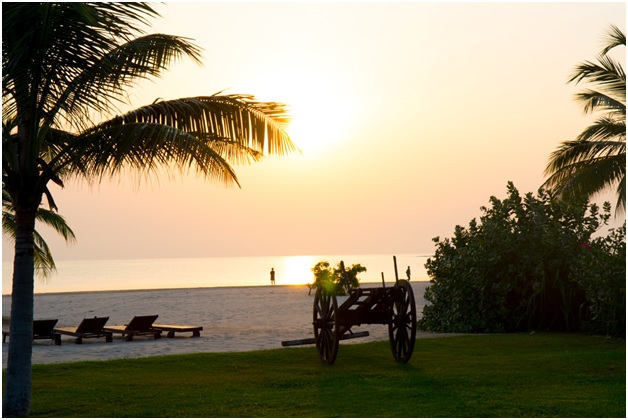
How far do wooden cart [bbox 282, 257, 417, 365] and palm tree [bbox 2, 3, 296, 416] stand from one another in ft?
16.5

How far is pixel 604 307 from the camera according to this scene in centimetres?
1927

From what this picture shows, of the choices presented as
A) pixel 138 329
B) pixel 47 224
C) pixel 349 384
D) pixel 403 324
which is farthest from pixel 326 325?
pixel 47 224

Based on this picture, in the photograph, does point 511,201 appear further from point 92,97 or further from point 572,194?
point 92,97

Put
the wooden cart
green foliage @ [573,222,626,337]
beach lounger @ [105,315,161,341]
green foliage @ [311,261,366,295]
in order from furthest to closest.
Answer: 1. green foliage @ [311,261,366,295]
2. beach lounger @ [105,315,161,341]
3. green foliage @ [573,222,626,337]
4. the wooden cart

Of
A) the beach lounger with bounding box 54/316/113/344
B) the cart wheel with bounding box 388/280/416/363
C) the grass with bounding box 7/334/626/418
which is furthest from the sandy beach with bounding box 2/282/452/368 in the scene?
the grass with bounding box 7/334/626/418

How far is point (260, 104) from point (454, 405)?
4700mm

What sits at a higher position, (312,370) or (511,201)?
(511,201)

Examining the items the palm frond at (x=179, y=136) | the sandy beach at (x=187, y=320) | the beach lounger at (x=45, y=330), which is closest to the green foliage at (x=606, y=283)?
the sandy beach at (x=187, y=320)

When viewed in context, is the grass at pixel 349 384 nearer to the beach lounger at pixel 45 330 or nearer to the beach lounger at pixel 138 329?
the beach lounger at pixel 138 329

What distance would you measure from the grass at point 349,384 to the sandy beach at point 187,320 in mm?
2476

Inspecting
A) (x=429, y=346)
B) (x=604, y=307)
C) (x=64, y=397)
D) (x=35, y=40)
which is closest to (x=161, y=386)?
(x=64, y=397)

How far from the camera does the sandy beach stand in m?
19.3

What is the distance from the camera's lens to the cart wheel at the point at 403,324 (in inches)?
574

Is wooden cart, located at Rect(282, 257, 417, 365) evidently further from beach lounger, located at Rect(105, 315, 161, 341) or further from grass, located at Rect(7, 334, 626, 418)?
beach lounger, located at Rect(105, 315, 161, 341)
